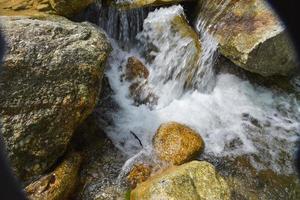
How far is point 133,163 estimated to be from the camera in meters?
5.41

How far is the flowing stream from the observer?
5.86m

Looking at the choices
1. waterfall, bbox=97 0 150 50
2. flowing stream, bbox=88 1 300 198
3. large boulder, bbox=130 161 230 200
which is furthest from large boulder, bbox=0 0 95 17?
large boulder, bbox=130 161 230 200

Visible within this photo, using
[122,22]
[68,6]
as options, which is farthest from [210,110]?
[68,6]

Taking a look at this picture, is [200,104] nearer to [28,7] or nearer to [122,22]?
[122,22]

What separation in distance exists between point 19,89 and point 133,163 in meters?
1.93

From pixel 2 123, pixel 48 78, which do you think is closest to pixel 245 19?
pixel 48 78

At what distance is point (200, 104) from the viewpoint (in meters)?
6.73

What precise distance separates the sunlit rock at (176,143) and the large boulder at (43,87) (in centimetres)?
122

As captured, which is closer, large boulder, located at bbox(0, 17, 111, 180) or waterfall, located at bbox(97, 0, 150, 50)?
large boulder, located at bbox(0, 17, 111, 180)

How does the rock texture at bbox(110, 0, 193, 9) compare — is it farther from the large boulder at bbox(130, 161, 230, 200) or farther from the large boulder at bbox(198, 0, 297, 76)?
the large boulder at bbox(130, 161, 230, 200)

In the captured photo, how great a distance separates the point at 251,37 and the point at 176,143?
7.74 ft

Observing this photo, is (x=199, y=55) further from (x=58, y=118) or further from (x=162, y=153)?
(x=58, y=118)

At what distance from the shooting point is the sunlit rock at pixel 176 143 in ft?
17.6

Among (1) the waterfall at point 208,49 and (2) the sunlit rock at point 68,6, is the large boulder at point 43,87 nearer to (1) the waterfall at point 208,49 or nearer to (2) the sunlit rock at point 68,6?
(2) the sunlit rock at point 68,6
